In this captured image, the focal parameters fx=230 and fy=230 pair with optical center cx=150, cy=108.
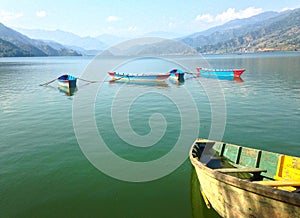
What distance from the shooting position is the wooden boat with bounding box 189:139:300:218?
6.73m

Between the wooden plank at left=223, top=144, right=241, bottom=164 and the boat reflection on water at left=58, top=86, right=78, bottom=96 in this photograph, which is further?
the boat reflection on water at left=58, top=86, right=78, bottom=96

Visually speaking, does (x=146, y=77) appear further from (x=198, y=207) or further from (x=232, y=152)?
(x=198, y=207)

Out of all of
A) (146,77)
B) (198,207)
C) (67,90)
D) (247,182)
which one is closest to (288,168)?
(247,182)

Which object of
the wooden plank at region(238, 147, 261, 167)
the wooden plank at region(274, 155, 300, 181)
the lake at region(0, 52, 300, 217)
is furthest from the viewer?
the wooden plank at region(238, 147, 261, 167)

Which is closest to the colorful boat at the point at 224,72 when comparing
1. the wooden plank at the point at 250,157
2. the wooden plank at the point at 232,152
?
the wooden plank at the point at 232,152

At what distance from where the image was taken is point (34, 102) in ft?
105

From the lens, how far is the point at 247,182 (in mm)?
7234

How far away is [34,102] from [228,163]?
2885 cm

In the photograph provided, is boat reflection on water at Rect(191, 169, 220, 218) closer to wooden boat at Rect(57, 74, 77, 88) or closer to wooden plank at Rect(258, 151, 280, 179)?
wooden plank at Rect(258, 151, 280, 179)

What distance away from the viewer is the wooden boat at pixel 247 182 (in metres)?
6.73

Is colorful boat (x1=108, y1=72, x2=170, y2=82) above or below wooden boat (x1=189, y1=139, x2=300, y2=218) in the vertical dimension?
above

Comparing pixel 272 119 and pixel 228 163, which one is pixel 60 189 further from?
pixel 272 119

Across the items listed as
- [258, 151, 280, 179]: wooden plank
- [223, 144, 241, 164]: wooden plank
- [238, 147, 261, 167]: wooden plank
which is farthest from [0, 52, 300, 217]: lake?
[258, 151, 280, 179]: wooden plank

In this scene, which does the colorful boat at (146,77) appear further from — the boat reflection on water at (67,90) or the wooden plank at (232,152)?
the wooden plank at (232,152)
